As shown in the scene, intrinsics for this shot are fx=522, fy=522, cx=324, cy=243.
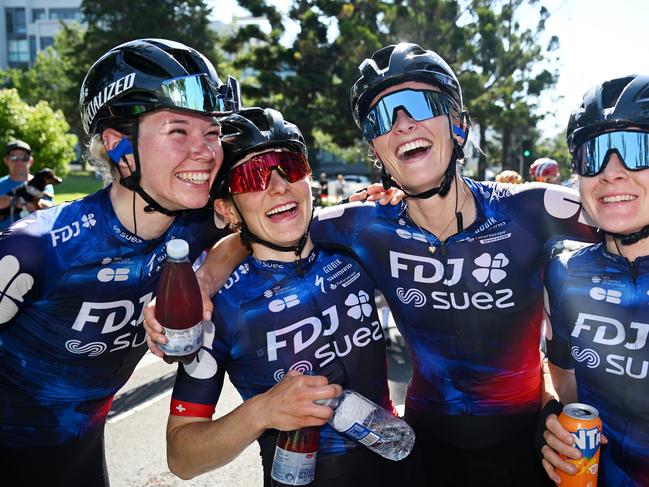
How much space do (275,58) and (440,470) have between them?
1135 inches

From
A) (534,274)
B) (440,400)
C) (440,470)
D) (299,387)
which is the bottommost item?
(440,470)

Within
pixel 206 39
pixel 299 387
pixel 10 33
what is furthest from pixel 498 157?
pixel 10 33

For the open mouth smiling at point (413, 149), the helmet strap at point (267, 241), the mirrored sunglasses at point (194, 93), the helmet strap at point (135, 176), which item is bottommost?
the helmet strap at point (267, 241)

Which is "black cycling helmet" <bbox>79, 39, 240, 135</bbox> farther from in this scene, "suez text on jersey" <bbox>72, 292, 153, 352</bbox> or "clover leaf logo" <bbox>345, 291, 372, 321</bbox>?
"clover leaf logo" <bbox>345, 291, 372, 321</bbox>

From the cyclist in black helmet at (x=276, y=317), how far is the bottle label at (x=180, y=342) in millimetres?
249

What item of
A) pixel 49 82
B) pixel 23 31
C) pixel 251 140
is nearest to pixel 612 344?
pixel 251 140

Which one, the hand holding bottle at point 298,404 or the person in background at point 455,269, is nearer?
the hand holding bottle at point 298,404

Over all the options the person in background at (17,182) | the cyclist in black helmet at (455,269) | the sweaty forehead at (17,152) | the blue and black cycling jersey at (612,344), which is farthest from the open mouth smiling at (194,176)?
the sweaty forehead at (17,152)

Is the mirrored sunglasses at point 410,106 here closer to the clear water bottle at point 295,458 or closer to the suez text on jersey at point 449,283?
the suez text on jersey at point 449,283

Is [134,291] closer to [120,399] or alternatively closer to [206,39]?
[120,399]

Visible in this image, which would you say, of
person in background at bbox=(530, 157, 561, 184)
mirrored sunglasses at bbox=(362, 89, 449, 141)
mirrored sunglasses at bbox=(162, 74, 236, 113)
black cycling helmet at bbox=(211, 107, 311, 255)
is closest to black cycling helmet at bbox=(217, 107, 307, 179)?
black cycling helmet at bbox=(211, 107, 311, 255)

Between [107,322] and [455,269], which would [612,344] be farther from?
[107,322]

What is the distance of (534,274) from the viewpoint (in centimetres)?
265

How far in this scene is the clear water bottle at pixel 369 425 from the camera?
2.18 meters
